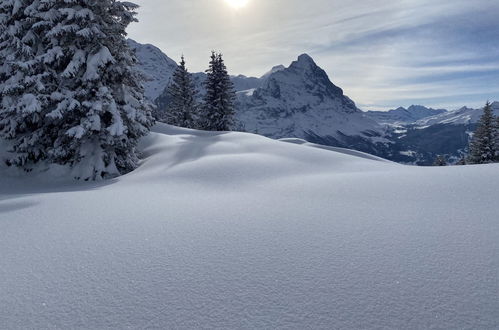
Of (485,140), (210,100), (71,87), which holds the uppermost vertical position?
(210,100)

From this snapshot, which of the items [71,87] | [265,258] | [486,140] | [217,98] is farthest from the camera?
[217,98]

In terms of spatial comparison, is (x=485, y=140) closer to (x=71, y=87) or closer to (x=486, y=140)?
(x=486, y=140)

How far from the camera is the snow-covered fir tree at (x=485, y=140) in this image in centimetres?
2918

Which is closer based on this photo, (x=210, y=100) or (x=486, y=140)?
(x=486, y=140)

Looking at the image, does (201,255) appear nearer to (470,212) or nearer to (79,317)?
(79,317)

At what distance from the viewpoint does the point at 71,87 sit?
11.2 m

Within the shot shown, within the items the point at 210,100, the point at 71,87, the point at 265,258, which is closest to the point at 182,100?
the point at 210,100

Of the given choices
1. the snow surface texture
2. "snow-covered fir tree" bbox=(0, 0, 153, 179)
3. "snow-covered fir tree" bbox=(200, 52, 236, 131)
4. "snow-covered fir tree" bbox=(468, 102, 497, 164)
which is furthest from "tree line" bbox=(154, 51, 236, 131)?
the snow surface texture

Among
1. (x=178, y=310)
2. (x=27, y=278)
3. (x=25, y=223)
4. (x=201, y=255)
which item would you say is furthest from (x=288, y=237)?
(x=25, y=223)

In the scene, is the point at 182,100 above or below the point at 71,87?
above

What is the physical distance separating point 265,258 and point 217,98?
31.3m

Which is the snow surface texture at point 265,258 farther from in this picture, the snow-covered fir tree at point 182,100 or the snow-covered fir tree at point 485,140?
the snow-covered fir tree at point 485,140

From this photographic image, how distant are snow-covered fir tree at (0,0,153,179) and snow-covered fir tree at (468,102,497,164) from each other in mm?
32105

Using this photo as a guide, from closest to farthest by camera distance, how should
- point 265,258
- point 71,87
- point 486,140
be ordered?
point 265,258
point 71,87
point 486,140
